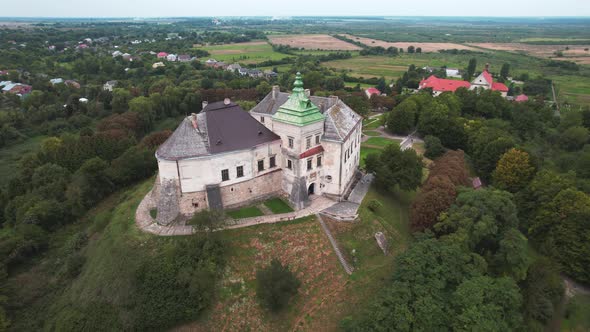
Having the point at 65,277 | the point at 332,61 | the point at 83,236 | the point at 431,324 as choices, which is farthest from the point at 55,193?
the point at 332,61

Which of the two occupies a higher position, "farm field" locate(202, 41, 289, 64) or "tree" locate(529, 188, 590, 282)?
"farm field" locate(202, 41, 289, 64)

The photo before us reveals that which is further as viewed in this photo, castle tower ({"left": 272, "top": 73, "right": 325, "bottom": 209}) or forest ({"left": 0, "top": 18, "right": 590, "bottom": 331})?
castle tower ({"left": 272, "top": 73, "right": 325, "bottom": 209})

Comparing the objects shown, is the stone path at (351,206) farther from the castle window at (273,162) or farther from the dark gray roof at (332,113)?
the castle window at (273,162)

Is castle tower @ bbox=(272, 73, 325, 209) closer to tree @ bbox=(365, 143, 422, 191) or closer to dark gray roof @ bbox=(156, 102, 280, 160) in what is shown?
dark gray roof @ bbox=(156, 102, 280, 160)

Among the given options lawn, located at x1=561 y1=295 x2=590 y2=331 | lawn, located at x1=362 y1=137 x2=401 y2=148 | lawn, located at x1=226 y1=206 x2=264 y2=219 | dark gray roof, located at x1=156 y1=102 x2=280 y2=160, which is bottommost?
lawn, located at x1=561 y1=295 x2=590 y2=331

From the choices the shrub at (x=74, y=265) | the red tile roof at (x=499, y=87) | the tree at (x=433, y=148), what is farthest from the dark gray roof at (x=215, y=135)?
the red tile roof at (x=499, y=87)

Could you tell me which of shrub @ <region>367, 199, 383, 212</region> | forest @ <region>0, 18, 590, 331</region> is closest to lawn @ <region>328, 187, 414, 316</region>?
shrub @ <region>367, 199, 383, 212</region>
